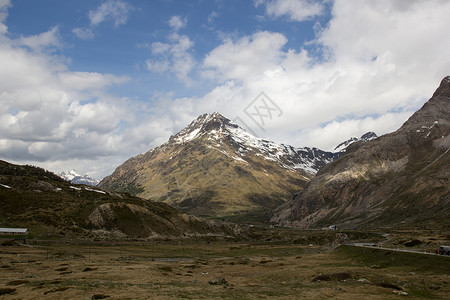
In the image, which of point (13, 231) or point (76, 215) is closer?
point (13, 231)

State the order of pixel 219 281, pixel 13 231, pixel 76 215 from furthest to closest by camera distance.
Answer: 1. pixel 76 215
2. pixel 13 231
3. pixel 219 281

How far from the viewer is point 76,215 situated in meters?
122

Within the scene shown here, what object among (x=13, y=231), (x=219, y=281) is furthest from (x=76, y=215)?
(x=219, y=281)

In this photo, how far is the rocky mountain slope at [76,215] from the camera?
359 ft

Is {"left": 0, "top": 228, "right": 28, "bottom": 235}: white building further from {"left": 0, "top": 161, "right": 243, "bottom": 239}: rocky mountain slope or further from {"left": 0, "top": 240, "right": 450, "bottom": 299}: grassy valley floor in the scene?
{"left": 0, "top": 240, "right": 450, "bottom": 299}: grassy valley floor

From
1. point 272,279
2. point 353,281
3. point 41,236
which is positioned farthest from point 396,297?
point 41,236

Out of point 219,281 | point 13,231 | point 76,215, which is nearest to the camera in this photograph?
point 219,281

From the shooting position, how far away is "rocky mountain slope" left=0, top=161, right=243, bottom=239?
359ft

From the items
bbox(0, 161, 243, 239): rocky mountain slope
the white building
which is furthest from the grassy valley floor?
bbox(0, 161, 243, 239): rocky mountain slope

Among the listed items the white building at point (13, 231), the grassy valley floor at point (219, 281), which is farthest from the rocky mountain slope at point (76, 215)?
the grassy valley floor at point (219, 281)

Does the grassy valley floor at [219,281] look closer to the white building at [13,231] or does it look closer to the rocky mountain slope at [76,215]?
the white building at [13,231]

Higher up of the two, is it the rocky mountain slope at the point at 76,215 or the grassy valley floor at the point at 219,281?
the rocky mountain slope at the point at 76,215

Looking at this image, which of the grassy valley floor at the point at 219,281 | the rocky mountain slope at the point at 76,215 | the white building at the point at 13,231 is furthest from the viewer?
the rocky mountain slope at the point at 76,215

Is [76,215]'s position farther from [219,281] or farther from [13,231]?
[219,281]
